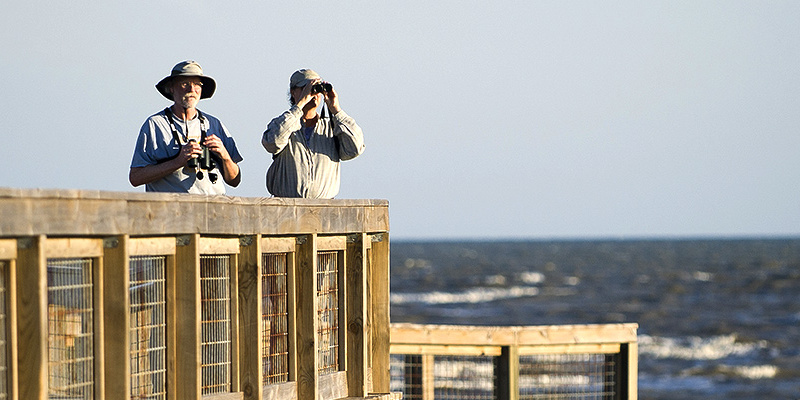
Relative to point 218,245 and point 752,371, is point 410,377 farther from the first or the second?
point 752,371

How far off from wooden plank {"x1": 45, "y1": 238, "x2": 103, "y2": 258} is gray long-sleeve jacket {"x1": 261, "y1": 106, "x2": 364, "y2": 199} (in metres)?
1.69

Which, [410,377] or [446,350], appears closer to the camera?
[410,377]

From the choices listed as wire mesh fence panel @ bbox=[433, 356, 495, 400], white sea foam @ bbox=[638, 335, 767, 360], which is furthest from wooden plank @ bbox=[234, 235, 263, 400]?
white sea foam @ bbox=[638, 335, 767, 360]

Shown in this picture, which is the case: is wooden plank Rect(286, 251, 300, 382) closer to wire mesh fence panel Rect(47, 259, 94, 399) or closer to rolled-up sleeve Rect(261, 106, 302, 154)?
rolled-up sleeve Rect(261, 106, 302, 154)

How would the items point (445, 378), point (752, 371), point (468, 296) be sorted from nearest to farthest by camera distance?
1. point (445, 378)
2. point (752, 371)
3. point (468, 296)

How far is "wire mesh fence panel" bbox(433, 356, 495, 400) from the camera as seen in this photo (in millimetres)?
8242

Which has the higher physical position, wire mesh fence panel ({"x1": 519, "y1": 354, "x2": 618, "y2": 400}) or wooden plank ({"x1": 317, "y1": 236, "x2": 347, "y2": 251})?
wooden plank ({"x1": 317, "y1": 236, "x2": 347, "y2": 251})

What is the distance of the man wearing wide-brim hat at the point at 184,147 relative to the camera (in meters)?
5.44

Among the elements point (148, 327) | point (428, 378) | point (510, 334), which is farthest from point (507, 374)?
point (148, 327)

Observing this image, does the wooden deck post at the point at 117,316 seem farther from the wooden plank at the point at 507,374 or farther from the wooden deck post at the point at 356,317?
the wooden plank at the point at 507,374

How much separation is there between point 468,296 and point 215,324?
4599cm

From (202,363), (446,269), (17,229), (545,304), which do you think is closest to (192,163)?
(202,363)

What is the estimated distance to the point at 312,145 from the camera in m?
6.13

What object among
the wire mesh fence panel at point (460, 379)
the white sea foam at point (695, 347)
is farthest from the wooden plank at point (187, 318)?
the white sea foam at point (695, 347)
